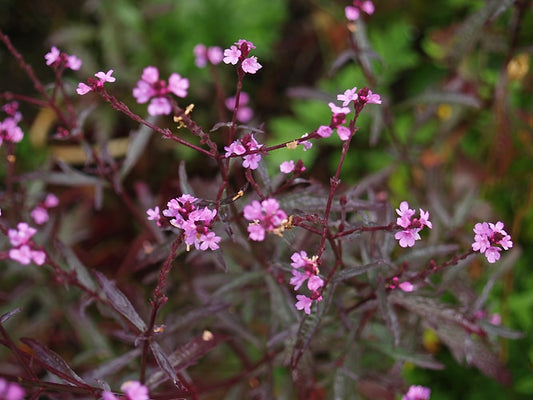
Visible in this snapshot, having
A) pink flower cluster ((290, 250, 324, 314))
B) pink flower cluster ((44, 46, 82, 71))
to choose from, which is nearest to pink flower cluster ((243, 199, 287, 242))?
pink flower cluster ((290, 250, 324, 314))

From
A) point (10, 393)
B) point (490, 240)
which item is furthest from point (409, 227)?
point (10, 393)

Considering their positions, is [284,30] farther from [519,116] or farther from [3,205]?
[3,205]

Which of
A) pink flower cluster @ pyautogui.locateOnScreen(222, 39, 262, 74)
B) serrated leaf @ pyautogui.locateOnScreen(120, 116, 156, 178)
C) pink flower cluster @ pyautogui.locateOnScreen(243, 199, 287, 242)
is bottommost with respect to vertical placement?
pink flower cluster @ pyautogui.locateOnScreen(243, 199, 287, 242)

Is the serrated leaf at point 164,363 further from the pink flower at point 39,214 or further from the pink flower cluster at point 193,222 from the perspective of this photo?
the pink flower at point 39,214

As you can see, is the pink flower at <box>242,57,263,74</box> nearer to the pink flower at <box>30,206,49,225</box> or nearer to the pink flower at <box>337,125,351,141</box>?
the pink flower at <box>337,125,351,141</box>

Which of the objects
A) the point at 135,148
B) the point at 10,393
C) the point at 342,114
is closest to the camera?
the point at 10,393

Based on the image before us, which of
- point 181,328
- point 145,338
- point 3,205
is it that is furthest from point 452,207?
point 3,205

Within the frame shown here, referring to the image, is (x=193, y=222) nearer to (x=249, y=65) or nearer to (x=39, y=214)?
(x=249, y=65)

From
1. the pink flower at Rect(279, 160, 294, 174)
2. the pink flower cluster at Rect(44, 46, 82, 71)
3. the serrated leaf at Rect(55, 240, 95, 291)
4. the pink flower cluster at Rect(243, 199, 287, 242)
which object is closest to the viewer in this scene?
the pink flower cluster at Rect(243, 199, 287, 242)

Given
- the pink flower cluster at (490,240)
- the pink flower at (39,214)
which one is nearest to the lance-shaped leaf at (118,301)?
the pink flower at (39,214)
